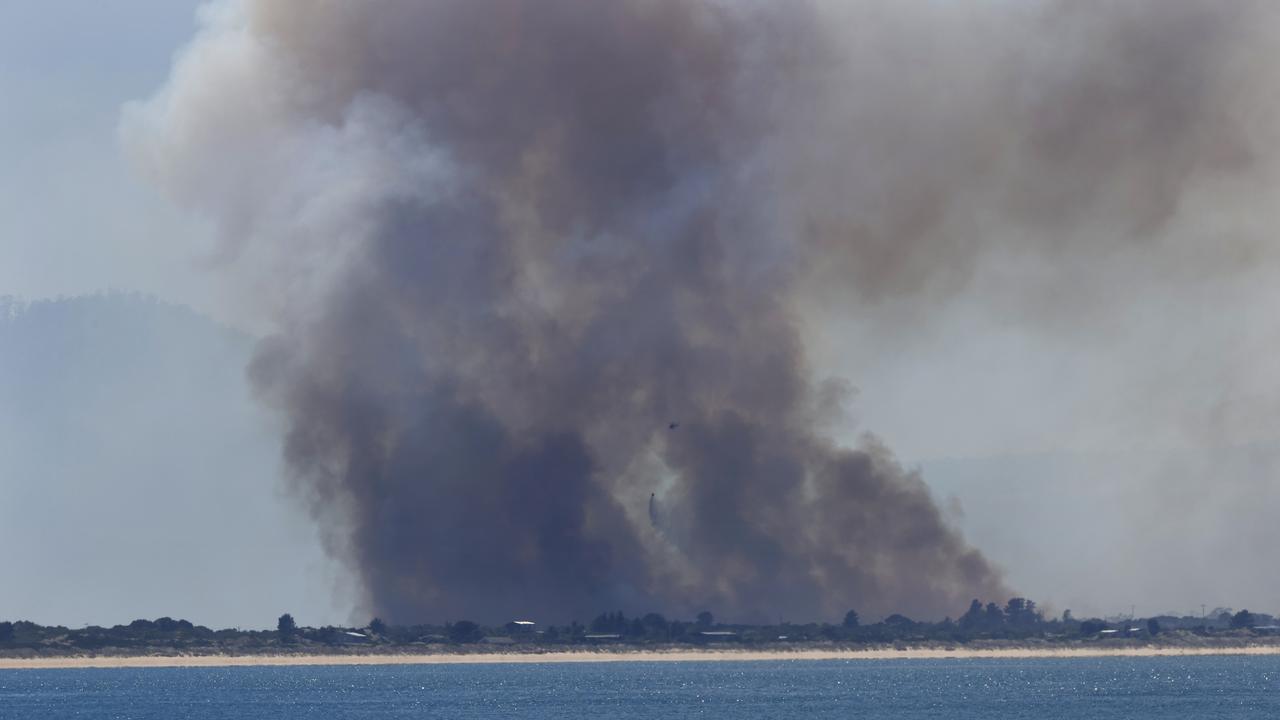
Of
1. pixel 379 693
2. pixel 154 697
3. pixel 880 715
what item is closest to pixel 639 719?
pixel 880 715

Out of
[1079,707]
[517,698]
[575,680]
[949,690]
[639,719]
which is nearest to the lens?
[639,719]

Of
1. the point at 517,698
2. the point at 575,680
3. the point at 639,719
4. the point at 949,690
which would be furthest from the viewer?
the point at 575,680

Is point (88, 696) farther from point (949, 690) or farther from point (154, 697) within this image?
point (949, 690)

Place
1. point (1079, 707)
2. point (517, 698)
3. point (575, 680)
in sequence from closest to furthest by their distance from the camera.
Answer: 1. point (1079, 707)
2. point (517, 698)
3. point (575, 680)

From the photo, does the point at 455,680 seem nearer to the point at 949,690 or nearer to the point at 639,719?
the point at 949,690

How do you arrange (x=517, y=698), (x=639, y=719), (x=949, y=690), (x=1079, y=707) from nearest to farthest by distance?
1. (x=639, y=719)
2. (x=1079, y=707)
3. (x=517, y=698)
4. (x=949, y=690)

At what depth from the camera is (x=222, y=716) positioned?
142m

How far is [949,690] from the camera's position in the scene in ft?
569

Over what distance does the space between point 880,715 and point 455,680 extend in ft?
223

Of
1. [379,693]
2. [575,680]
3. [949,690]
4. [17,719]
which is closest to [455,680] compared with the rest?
[575,680]

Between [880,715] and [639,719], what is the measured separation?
17.0 metres

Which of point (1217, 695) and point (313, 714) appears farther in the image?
point (1217, 695)

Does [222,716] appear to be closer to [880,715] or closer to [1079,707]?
[880,715]

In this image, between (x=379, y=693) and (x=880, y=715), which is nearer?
(x=880, y=715)
